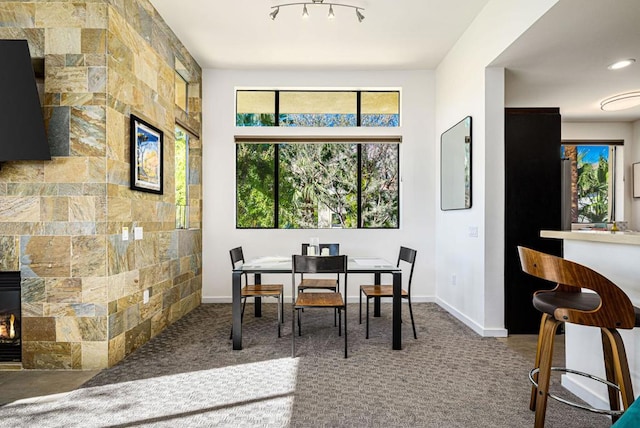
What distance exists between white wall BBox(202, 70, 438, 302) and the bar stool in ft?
10.7

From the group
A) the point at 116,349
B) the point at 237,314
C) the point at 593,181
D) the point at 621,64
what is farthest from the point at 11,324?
the point at 593,181

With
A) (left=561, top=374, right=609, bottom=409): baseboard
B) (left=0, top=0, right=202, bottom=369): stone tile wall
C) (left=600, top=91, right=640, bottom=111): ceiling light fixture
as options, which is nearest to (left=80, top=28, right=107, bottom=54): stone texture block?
(left=0, top=0, right=202, bottom=369): stone tile wall

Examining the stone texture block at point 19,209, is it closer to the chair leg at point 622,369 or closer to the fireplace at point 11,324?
the fireplace at point 11,324

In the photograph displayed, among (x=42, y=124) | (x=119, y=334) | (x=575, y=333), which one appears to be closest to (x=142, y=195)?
(x=42, y=124)

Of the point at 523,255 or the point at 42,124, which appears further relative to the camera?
the point at 42,124

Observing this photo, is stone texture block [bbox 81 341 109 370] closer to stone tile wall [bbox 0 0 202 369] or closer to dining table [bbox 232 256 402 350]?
stone tile wall [bbox 0 0 202 369]

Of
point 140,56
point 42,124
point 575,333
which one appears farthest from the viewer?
point 140,56

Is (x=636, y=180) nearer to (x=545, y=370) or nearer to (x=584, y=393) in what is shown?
(x=584, y=393)

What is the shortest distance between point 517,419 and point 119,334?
2.93 m

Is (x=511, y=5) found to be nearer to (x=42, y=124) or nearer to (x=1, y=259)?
(x=42, y=124)

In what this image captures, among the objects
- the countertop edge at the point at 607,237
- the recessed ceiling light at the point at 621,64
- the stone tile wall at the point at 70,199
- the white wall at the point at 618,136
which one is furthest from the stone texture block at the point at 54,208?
the white wall at the point at 618,136

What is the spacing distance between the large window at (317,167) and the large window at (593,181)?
10.7 ft

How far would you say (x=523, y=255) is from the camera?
204 centimetres

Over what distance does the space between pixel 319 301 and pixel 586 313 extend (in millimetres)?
2053
